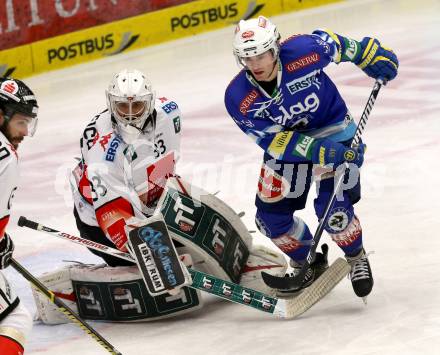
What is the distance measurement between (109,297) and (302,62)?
129 centimetres

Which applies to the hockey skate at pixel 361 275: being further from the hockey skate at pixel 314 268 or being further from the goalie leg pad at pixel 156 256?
the goalie leg pad at pixel 156 256

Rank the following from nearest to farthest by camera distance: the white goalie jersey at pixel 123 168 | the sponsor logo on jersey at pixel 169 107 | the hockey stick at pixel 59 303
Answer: the hockey stick at pixel 59 303, the white goalie jersey at pixel 123 168, the sponsor logo on jersey at pixel 169 107

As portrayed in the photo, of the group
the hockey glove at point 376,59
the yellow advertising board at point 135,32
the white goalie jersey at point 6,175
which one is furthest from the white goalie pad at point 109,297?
the yellow advertising board at point 135,32

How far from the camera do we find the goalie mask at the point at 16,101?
3635 millimetres

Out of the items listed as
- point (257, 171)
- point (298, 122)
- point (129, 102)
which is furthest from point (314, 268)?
point (257, 171)

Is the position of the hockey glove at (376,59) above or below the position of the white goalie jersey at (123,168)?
above

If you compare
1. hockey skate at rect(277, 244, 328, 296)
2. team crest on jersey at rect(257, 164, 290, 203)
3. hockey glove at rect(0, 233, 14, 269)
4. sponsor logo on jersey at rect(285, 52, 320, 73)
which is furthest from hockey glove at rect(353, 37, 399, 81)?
hockey glove at rect(0, 233, 14, 269)

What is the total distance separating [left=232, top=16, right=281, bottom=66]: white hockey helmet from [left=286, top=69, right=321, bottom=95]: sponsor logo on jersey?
13 centimetres

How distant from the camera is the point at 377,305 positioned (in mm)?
4551

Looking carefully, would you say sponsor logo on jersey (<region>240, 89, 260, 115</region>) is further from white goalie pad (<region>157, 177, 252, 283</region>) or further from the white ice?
the white ice

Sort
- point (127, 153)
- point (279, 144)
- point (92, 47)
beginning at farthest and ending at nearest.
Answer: point (92, 47) < point (127, 153) < point (279, 144)

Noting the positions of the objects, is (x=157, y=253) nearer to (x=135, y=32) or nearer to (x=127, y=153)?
(x=127, y=153)

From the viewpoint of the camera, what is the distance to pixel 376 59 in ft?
15.7

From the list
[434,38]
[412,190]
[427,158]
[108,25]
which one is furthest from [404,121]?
[108,25]
